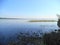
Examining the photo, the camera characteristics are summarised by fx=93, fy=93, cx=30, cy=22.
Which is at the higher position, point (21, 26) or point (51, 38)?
point (21, 26)

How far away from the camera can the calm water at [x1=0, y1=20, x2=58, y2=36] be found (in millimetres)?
Answer: 1006

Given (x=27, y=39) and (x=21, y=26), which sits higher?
(x=21, y=26)

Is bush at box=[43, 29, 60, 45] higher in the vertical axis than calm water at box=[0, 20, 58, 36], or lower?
lower

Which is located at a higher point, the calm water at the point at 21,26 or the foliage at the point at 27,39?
the calm water at the point at 21,26

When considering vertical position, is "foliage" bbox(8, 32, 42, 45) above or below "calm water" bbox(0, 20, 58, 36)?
below

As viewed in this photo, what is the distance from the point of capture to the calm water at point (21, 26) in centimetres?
101

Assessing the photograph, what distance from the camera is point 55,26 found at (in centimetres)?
104

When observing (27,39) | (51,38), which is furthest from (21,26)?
(51,38)

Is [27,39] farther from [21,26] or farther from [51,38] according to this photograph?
[51,38]

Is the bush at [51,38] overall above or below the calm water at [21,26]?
below

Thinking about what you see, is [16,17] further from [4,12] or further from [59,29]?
[59,29]

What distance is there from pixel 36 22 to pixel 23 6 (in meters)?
0.23

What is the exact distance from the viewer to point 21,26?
1014mm

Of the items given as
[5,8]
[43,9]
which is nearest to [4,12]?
[5,8]
